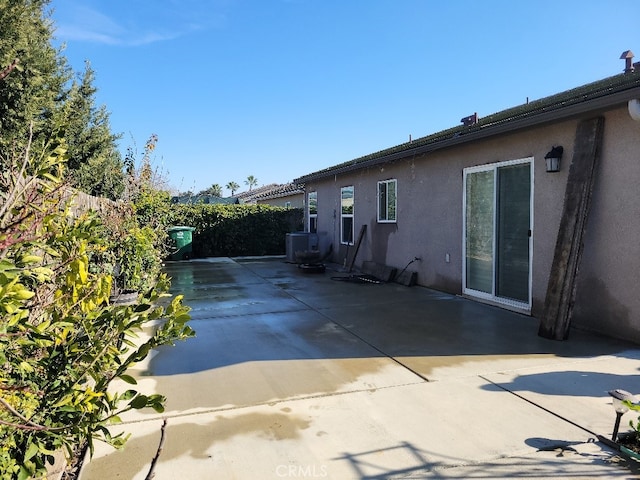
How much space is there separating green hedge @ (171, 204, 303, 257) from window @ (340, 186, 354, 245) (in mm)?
4431

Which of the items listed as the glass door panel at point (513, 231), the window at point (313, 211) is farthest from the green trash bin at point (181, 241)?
the glass door panel at point (513, 231)

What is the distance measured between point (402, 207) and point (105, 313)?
841 centimetres

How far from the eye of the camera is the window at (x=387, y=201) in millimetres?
10125

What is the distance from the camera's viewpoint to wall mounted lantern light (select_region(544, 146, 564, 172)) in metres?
5.71

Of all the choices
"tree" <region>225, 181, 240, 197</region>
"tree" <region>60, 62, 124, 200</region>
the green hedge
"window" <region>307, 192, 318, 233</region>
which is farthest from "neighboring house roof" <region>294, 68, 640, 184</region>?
"tree" <region>225, 181, 240, 197</region>

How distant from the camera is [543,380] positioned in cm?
384

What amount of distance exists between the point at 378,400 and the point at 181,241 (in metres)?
12.4

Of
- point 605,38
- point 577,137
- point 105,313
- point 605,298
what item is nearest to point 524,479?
point 105,313

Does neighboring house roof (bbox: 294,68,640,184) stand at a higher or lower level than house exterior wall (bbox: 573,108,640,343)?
higher

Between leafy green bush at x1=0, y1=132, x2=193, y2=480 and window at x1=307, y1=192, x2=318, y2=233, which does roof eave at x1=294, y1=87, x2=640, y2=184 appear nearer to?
leafy green bush at x1=0, y1=132, x2=193, y2=480

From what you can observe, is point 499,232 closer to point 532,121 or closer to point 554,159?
point 554,159

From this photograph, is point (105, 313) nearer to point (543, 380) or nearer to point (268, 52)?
point (543, 380)

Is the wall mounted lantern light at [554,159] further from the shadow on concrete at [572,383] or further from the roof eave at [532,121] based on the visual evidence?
the shadow on concrete at [572,383]

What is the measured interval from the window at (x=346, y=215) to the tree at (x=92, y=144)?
22.4ft
